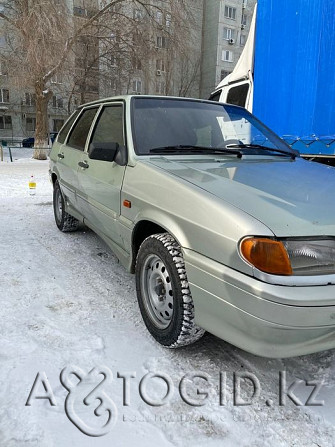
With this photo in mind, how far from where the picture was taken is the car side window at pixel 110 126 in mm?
3175

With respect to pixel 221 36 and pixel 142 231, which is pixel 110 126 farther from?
pixel 221 36

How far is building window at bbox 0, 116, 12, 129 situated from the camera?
4162 cm

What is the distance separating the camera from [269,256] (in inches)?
69.2

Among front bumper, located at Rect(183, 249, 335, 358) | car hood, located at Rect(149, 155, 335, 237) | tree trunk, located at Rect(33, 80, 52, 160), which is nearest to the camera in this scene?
front bumper, located at Rect(183, 249, 335, 358)

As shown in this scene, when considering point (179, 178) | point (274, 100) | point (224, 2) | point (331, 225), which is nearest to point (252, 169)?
point (179, 178)

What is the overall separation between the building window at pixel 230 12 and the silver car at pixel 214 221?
46277mm

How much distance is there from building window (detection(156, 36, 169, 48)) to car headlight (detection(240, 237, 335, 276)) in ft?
55.7

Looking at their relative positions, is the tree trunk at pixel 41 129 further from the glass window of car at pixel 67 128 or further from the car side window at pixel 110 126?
the car side window at pixel 110 126

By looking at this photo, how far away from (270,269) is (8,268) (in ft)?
9.56

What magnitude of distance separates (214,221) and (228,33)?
4812 cm

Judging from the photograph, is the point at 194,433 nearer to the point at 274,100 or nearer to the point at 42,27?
the point at 274,100

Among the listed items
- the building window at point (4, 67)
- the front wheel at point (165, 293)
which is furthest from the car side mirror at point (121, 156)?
the building window at point (4, 67)

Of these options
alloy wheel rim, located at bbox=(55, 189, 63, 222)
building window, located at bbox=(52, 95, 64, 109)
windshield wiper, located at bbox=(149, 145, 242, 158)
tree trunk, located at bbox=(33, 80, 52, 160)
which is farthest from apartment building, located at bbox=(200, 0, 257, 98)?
windshield wiper, located at bbox=(149, 145, 242, 158)

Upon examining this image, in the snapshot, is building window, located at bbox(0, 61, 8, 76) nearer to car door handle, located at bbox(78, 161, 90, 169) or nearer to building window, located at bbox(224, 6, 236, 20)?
car door handle, located at bbox(78, 161, 90, 169)
